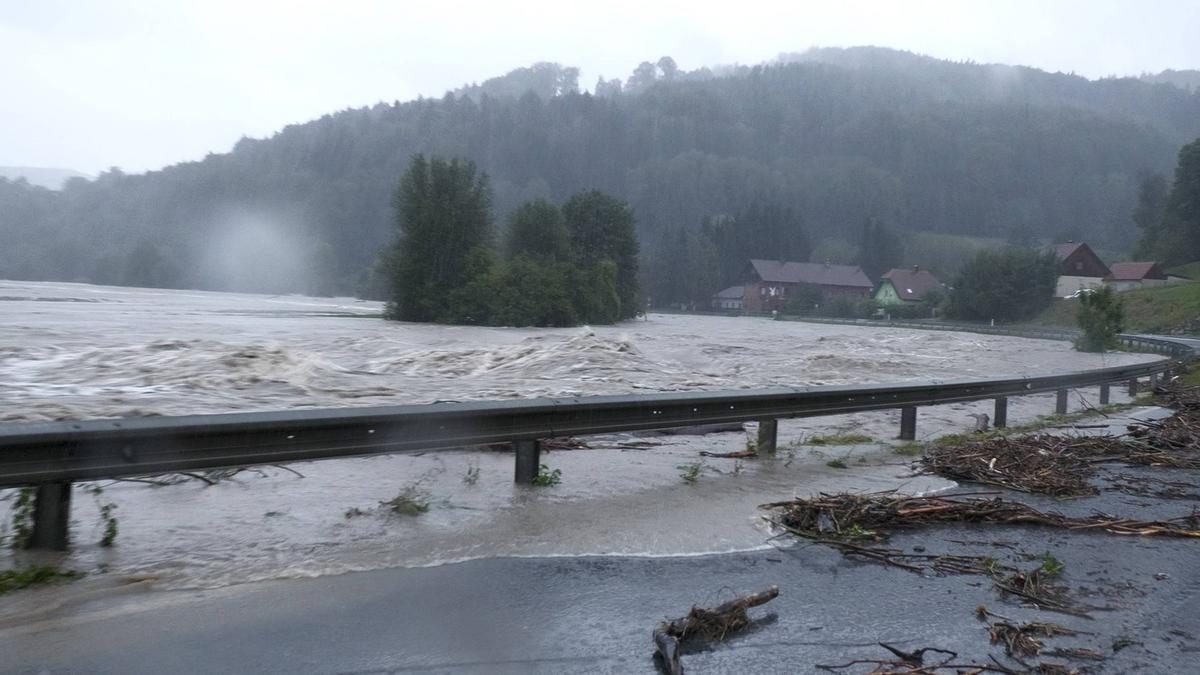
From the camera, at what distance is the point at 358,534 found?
673 centimetres

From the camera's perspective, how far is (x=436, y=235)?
66188 millimetres

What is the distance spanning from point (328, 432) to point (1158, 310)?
88.7 metres

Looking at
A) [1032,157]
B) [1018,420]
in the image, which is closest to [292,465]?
[1018,420]

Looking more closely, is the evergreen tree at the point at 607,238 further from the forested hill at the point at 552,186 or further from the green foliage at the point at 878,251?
the green foliage at the point at 878,251

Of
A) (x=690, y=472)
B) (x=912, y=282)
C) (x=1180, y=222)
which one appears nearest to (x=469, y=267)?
(x=690, y=472)

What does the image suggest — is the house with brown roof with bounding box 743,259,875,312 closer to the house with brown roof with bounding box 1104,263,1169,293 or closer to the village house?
the village house

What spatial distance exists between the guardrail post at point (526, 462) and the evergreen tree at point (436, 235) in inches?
2237

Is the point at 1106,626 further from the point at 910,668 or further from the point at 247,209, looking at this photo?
the point at 247,209

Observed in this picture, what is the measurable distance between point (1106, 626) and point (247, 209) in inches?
4964

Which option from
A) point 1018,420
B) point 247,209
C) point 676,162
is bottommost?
point 1018,420

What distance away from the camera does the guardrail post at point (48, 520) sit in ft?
19.3

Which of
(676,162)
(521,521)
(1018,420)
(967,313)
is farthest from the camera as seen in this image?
(676,162)

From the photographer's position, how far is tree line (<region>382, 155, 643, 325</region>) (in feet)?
209

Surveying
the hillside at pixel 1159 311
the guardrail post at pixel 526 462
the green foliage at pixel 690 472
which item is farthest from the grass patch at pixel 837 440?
the hillside at pixel 1159 311
